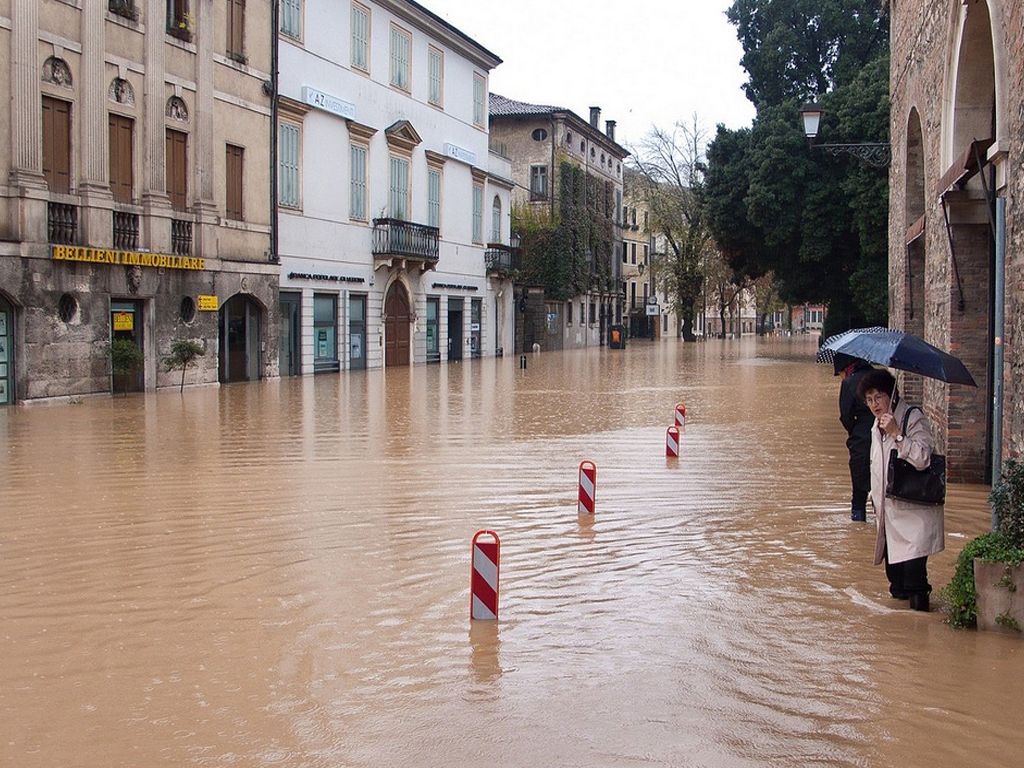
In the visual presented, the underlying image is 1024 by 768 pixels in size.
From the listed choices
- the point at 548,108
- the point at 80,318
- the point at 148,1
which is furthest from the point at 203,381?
the point at 548,108

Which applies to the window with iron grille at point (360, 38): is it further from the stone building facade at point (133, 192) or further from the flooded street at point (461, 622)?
the flooded street at point (461, 622)

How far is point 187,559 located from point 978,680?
5.51 metres

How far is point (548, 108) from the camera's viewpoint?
58906 mm

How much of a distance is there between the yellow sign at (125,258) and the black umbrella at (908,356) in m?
18.1

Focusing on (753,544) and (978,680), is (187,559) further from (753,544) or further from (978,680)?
(978,680)

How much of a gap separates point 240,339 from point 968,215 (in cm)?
2153

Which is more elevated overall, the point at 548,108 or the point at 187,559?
the point at 548,108

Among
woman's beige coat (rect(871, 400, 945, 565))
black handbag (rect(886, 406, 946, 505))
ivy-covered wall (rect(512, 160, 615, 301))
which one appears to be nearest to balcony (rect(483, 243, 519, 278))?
ivy-covered wall (rect(512, 160, 615, 301))

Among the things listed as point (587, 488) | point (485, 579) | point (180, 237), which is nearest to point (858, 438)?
point (587, 488)

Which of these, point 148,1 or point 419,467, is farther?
point 148,1

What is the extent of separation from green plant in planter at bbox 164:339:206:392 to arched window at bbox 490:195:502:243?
81.1 feet

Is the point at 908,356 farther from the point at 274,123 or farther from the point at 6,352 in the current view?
the point at 274,123

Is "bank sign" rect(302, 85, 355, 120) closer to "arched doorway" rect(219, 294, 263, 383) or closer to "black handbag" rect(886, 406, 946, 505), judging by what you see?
"arched doorway" rect(219, 294, 263, 383)

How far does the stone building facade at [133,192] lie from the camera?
821 inches
